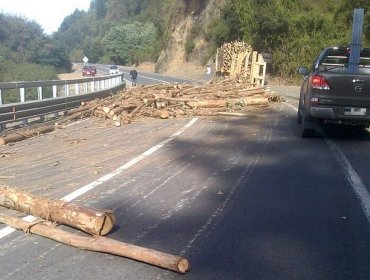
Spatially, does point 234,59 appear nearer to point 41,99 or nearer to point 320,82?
point 41,99

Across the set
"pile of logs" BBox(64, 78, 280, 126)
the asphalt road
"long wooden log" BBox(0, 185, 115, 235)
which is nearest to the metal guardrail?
"pile of logs" BBox(64, 78, 280, 126)

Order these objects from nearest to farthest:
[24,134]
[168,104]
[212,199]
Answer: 1. [212,199]
2. [24,134]
3. [168,104]

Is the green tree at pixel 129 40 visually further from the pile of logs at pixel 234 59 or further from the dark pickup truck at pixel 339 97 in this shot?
the dark pickup truck at pixel 339 97

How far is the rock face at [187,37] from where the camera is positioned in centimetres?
6028

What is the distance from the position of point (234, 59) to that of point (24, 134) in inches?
806

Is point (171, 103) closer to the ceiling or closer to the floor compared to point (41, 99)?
closer to the floor

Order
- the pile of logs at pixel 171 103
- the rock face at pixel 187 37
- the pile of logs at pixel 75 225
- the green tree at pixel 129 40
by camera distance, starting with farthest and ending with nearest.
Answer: the green tree at pixel 129 40 → the rock face at pixel 187 37 → the pile of logs at pixel 171 103 → the pile of logs at pixel 75 225

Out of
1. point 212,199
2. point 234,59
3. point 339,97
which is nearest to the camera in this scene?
point 212,199

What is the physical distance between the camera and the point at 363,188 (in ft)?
23.4

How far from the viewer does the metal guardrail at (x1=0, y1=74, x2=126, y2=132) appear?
13.3 meters

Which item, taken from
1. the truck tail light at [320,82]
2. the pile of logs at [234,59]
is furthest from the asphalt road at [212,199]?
the pile of logs at [234,59]

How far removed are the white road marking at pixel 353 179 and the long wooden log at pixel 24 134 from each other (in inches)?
287

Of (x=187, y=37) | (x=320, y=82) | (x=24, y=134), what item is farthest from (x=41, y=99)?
(x=187, y=37)

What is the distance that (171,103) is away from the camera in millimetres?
17609
